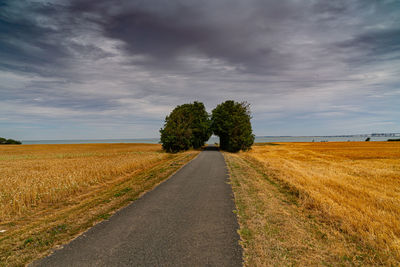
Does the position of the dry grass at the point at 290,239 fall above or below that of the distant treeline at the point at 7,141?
below

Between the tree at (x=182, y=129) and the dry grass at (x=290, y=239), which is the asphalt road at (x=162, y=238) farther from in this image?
the tree at (x=182, y=129)

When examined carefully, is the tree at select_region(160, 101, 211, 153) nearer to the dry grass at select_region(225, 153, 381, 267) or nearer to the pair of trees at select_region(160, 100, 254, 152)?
the pair of trees at select_region(160, 100, 254, 152)

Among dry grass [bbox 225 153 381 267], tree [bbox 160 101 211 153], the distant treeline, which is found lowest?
dry grass [bbox 225 153 381 267]

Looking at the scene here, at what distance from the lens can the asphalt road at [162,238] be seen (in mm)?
4109

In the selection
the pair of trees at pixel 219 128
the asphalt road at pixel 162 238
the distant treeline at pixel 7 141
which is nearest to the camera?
the asphalt road at pixel 162 238

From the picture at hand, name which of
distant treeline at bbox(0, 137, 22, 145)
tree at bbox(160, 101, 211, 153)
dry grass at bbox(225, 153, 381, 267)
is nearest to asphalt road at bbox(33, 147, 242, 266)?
dry grass at bbox(225, 153, 381, 267)

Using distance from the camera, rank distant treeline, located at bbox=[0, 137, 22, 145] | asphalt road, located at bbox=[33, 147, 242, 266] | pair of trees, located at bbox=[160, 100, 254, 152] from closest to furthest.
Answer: asphalt road, located at bbox=[33, 147, 242, 266]
pair of trees, located at bbox=[160, 100, 254, 152]
distant treeline, located at bbox=[0, 137, 22, 145]

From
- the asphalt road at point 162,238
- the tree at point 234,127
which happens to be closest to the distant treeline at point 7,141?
the tree at point 234,127

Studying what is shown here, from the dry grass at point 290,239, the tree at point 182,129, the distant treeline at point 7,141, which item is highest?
the tree at point 182,129

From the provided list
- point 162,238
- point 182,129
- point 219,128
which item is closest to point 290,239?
point 162,238

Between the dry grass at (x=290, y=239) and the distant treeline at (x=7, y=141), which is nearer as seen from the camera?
the dry grass at (x=290, y=239)

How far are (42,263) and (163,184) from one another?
730cm

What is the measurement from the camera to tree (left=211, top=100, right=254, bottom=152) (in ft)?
128

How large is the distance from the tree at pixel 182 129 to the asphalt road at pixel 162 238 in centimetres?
3118
